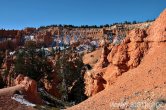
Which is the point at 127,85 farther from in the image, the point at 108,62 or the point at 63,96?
the point at 63,96

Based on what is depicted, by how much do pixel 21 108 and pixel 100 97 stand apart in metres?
13.8

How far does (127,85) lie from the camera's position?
19.1m

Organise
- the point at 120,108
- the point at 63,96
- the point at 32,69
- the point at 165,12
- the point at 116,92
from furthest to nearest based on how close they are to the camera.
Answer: the point at 32,69, the point at 63,96, the point at 165,12, the point at 116,92, the point at 120,108

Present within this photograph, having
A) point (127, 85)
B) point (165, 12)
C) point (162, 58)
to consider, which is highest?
point (165, 12)

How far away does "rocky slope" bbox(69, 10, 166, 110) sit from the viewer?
16641mm

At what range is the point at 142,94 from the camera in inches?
667

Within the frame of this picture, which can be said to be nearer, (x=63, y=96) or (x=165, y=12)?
(x=165, y=12)

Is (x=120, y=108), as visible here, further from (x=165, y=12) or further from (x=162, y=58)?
(x=165, y=12)

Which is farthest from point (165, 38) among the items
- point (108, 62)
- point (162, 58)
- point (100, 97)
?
point (108, 62)

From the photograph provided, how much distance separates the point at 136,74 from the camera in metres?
19.8

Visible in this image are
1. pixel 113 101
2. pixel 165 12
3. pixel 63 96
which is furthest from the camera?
pixel 63 96

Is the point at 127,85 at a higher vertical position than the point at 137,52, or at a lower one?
lower

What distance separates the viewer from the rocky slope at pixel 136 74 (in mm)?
16641

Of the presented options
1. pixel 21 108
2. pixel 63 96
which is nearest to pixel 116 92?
pixel 21 108
